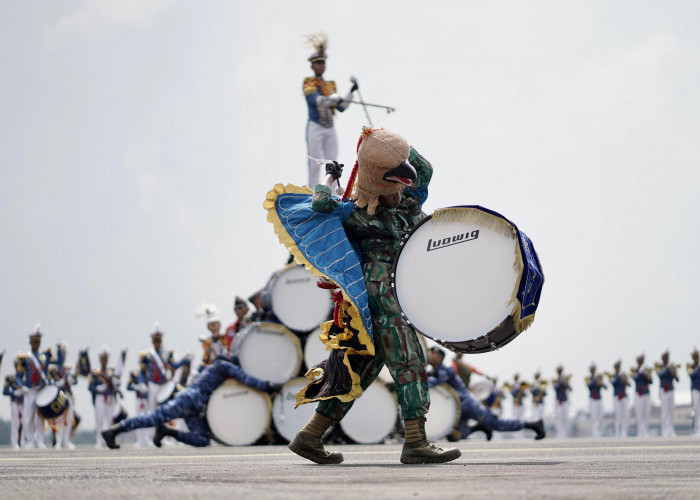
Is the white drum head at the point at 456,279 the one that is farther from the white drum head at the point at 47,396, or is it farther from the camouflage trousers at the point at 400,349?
the white drum head at the point at 47,396

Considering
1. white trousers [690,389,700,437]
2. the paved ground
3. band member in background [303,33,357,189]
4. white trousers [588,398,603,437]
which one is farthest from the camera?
white trousers [588,398,603,437]

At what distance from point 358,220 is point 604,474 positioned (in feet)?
6.79

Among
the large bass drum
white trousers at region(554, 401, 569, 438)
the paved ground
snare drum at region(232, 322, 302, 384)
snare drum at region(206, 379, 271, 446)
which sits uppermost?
the large bass drum

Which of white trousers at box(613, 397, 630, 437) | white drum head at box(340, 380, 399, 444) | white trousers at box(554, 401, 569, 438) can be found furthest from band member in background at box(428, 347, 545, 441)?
white trousers at box(554, 401, 569, 438)

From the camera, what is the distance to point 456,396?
490 inches

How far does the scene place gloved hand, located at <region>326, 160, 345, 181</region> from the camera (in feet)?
18.6

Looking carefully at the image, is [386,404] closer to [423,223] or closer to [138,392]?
[423,223]

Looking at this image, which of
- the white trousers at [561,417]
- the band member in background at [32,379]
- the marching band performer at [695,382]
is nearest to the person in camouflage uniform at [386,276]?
Result: the band member in background at [32,379]

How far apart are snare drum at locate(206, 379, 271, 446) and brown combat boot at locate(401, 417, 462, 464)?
668cm

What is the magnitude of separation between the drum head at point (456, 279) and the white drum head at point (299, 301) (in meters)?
6.54

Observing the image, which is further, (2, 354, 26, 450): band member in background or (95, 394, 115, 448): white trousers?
(95, 394, 115, 448): white trousers

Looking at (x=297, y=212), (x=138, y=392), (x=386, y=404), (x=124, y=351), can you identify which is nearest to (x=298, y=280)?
(x=386, y=404)

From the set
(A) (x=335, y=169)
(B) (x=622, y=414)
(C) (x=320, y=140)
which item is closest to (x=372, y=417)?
(C) (x=320, y=140)

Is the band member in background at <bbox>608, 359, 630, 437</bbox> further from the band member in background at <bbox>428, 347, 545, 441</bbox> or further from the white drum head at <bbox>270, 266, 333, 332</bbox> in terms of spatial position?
the white drum head at <bbox>270, 266, 333, 332</bbox>
